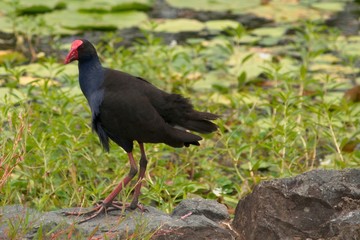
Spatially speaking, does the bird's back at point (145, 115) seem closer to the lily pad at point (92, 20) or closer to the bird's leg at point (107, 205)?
the bird's leg at point (107, 205)

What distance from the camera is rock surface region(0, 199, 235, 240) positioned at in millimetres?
4051

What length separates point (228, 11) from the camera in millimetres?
10648

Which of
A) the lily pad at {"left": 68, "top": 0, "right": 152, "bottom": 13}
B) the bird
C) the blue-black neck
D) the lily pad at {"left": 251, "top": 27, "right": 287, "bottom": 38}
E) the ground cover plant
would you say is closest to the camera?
the bird

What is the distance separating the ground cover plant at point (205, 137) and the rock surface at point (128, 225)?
0.57ft

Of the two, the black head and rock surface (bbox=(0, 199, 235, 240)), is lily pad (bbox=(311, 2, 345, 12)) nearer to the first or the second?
the black head

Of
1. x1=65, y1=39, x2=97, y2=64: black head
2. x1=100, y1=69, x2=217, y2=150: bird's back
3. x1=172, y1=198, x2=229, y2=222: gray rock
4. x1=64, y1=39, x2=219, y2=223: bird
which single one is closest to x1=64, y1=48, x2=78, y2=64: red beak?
x1=65, y1=39, x2=97, y2=64: black head

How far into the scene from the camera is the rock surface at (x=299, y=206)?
169 inches

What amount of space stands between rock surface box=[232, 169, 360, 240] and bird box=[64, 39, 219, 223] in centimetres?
52

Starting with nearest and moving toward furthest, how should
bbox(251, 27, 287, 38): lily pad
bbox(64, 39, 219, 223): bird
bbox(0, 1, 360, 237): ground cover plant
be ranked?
bbox(64, 39, 219, 223): bird → bbox(0, 1, 360, 237): ground cover plant → bbox(251, 27, 287, 38): lily pad

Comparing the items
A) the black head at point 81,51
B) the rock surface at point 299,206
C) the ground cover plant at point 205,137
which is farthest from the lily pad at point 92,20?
the rock surface at point 299,206

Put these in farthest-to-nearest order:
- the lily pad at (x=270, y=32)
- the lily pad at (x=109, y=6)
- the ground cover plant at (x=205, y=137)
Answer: the lily pad at (x=109, y=6) < the lily pad at (x=270, y=32) < the ground cover plant at (x=205, y=137)

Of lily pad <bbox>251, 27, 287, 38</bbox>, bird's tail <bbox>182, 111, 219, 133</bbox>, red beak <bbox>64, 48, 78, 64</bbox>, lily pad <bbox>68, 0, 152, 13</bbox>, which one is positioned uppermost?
red beak <bbox>64, 48, 78, 64</bbox>

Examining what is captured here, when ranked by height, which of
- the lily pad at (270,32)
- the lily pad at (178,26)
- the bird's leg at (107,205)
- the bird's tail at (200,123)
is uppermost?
the bird's tail at (200,123)

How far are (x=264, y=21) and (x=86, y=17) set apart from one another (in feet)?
6.44
